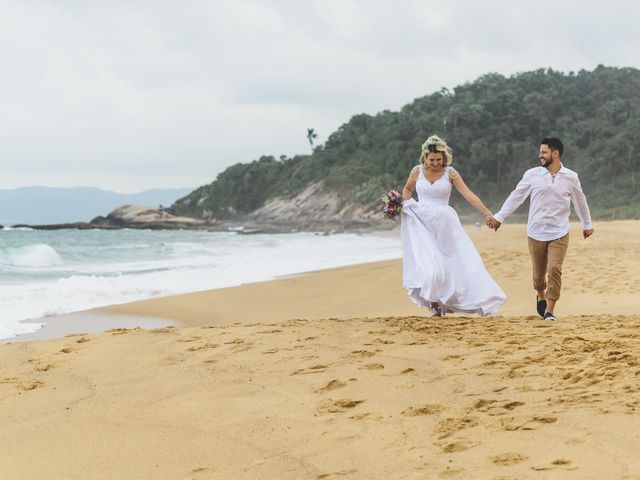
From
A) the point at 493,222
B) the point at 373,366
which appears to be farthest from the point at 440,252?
the point at 373,366

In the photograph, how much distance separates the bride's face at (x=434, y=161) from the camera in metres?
6.95

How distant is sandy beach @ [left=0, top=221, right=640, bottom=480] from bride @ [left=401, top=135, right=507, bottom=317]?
33cm

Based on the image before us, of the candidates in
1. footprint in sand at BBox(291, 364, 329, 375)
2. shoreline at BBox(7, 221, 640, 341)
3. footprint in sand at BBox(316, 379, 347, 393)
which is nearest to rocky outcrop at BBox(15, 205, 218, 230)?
shoreline at BBox(7, 221, 640, 341)

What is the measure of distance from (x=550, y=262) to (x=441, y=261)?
116cm

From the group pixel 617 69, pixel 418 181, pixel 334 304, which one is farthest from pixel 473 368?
pixel 617 69

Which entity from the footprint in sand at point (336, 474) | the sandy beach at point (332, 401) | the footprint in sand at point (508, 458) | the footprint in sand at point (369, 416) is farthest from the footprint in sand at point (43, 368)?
the footprint in sand at point (508, 458)

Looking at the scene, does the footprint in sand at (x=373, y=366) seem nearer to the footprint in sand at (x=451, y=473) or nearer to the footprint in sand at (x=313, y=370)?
the footprint in sand at (x=313, y=370)

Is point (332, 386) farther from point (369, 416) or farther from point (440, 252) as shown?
point (440, 252)

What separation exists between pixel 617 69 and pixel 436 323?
93911 mm

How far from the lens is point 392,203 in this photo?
719 cm

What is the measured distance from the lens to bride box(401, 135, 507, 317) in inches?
268

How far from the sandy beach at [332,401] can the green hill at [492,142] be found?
160 ft

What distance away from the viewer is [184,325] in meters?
9.12

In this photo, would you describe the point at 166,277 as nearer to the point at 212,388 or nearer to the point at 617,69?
the point at 212,388
